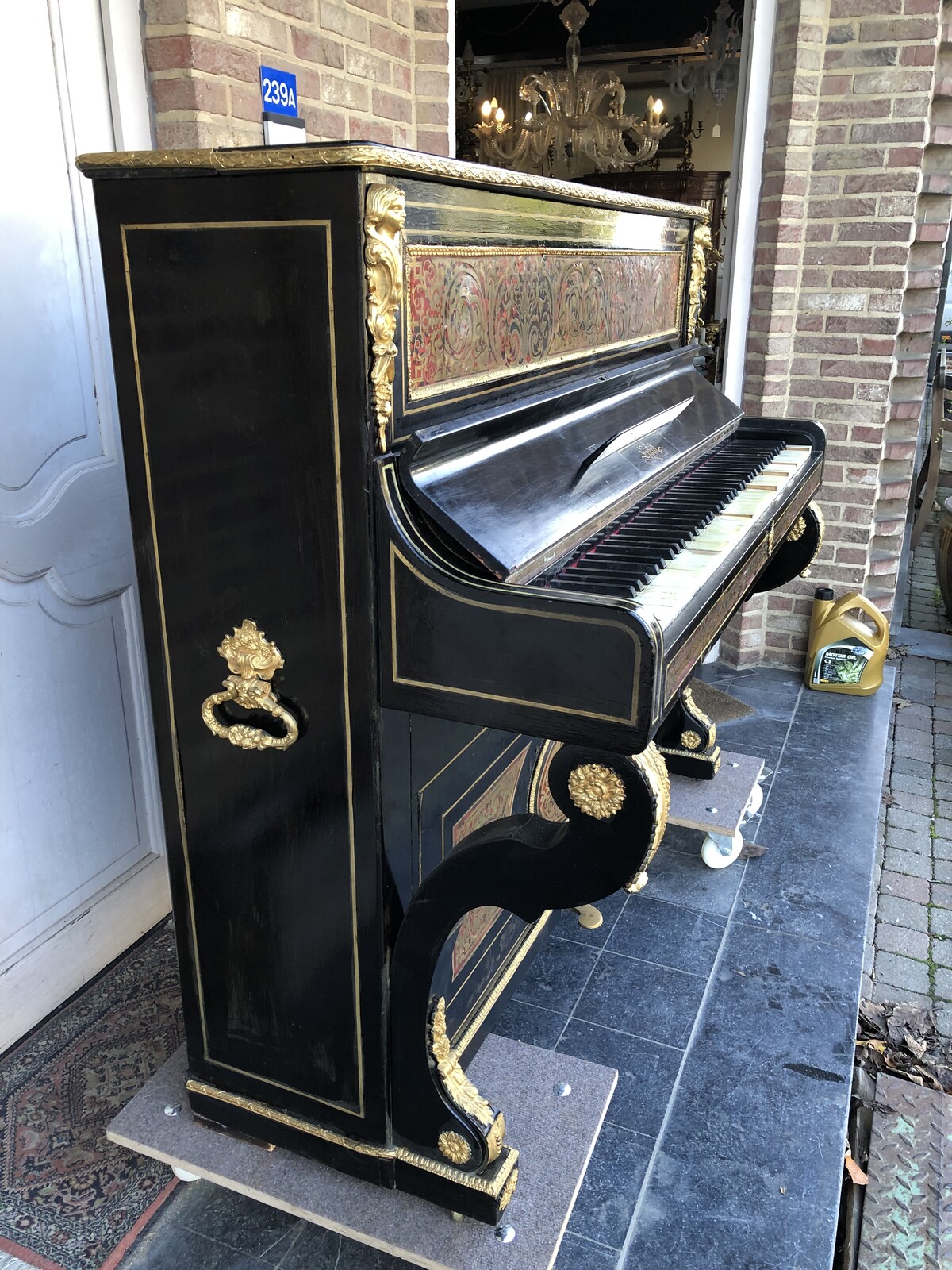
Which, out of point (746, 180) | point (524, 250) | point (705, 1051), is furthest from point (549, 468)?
point (746, 180)

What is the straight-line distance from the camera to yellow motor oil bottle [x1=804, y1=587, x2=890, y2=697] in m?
3.79

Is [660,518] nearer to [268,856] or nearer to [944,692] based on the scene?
[268,856]

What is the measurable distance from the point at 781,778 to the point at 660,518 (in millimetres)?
1734

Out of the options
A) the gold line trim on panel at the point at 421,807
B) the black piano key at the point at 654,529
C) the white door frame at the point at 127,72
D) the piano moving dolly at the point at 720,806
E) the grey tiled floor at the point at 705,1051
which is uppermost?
the white door frame at the point at 127,72

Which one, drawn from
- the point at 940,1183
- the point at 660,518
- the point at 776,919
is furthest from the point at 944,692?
the point at 660,518

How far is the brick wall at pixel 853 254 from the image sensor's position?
3.32 metres

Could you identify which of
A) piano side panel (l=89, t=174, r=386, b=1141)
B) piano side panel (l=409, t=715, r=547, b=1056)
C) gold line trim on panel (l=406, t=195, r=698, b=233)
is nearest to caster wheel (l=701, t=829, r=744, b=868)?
piano side panel (l=409, t=715, r=547, b=1056)

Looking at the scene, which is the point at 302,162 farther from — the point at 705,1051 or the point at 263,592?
the point at 705,1051

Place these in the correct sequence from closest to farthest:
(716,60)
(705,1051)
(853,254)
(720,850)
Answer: (705,1051), (720,850), (853,254), (716,60)

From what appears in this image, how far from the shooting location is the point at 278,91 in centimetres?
221

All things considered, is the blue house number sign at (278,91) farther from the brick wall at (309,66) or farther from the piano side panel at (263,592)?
the piano side panel at (263,592)

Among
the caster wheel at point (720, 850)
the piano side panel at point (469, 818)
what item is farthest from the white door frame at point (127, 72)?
the caster wheel at point (720, 850)

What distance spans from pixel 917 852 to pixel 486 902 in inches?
81.6

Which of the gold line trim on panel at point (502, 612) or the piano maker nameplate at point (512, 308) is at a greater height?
the piano maker nameplate at point (512, 308)
